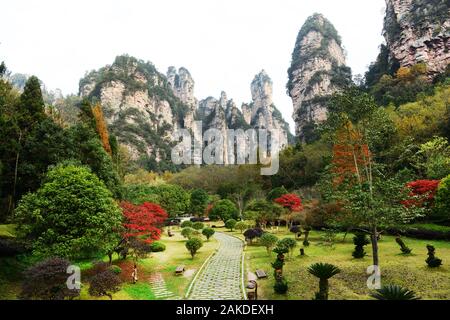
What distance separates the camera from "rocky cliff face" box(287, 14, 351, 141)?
95.5 metres

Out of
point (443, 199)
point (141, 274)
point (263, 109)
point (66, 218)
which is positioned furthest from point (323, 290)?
point (263, 109)

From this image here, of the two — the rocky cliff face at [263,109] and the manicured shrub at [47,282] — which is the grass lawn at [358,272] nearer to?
the manicured shrub at [47,282]

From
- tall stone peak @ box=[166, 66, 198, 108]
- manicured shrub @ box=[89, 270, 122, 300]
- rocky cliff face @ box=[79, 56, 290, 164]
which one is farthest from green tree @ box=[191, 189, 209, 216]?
tall stone peak @ box=[166, 66, 198, 108]

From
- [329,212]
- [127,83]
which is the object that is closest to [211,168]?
[329,212]

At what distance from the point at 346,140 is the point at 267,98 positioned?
16023 centimetres

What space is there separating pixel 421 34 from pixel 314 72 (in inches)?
1527

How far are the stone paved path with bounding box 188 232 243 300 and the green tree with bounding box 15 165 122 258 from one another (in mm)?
5590

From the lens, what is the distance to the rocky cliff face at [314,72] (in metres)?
95.5

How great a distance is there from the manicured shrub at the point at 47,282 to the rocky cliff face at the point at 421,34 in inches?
2867

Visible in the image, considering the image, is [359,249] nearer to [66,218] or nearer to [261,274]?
[261,274]

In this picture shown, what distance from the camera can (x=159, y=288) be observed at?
16.0 metres

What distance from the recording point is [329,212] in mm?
29562

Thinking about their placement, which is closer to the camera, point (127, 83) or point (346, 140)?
point (346, 140)

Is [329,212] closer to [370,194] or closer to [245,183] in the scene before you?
[370,194]
